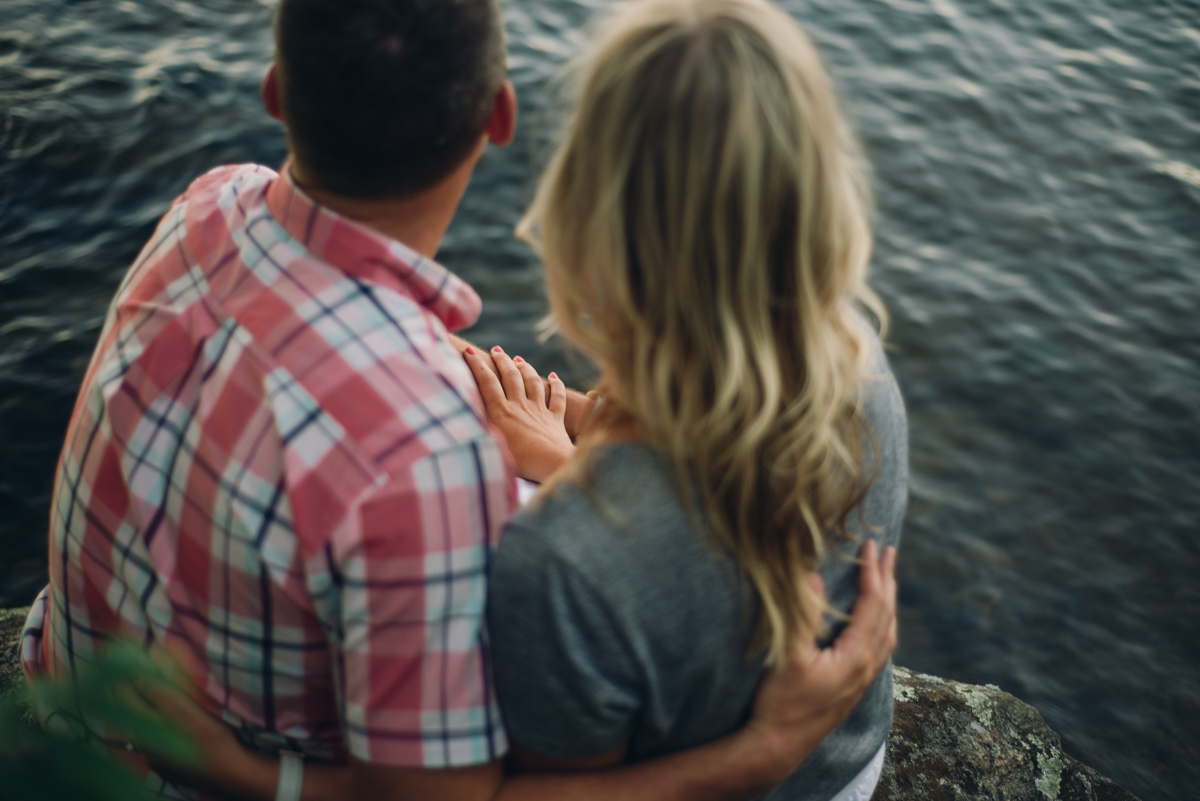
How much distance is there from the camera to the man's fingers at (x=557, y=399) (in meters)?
Result: 2.40

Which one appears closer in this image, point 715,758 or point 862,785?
point 715,758

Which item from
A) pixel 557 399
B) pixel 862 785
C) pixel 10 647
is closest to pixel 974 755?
pixel 862 785

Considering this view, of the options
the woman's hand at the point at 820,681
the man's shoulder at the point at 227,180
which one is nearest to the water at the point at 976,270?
the woman's hand at the point at 820,681

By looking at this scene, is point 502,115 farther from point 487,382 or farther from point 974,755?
point 974,755

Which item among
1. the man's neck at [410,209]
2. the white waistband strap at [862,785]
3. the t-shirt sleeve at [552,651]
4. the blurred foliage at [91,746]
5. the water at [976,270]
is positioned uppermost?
the man's neck at [410,209]

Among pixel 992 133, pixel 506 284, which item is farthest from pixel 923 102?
pixel 506 284

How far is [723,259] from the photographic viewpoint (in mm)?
1203

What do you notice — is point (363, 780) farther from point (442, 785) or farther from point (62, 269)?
point (62, 269)

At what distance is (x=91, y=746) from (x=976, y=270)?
584 centimetres

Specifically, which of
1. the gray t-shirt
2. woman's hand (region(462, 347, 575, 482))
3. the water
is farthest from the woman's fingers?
the water

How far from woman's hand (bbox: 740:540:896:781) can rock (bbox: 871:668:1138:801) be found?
1.12 metres

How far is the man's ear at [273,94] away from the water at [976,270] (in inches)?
129

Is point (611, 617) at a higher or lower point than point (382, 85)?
lower

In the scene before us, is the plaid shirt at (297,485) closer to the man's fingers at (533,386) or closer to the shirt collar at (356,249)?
the shirt collar at (356,249)
